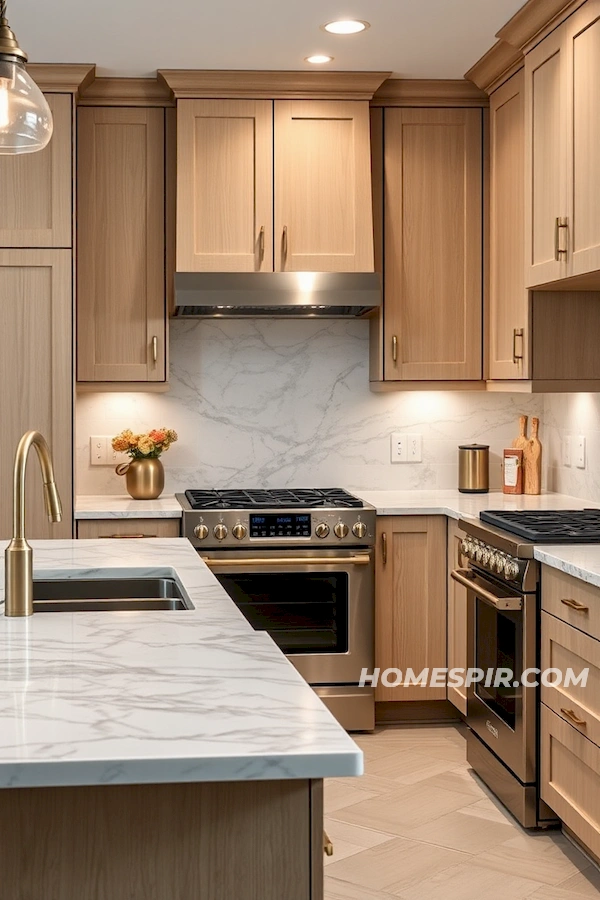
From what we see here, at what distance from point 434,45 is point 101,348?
5.63 ft

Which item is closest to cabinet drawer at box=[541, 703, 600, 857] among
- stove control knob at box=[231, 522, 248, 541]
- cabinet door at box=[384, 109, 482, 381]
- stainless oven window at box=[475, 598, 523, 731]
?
stainless oven window at box=[475, 598, 523, 731]

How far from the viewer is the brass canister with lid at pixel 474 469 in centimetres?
458

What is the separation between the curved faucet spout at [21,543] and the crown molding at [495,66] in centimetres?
271

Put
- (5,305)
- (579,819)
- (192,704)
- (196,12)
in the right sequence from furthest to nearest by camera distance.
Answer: (5,305) < (196,12) < (579,819) < (192,704)

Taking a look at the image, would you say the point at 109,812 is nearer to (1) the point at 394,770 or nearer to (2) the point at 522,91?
(1) the point at 394,770

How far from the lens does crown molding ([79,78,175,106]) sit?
4.30 m

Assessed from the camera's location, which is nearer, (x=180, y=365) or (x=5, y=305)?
(x=5, y=305)

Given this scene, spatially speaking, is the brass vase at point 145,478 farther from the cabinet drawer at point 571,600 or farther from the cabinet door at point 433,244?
the cabinet drawer at point 571,600

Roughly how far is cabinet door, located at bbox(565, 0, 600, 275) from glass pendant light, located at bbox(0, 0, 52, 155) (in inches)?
69.7

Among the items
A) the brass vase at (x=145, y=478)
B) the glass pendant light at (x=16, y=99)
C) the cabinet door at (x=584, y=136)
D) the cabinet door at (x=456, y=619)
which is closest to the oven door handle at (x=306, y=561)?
the cabinet door at (x=456, y=619)

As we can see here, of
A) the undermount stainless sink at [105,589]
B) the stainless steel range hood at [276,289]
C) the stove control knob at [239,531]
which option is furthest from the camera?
the stainless steel range hood at [276,289]

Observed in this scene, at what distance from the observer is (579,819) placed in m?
2.82

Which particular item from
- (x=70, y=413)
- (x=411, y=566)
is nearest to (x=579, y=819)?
(x=411, y=566)

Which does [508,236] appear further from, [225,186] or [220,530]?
[220,530]
